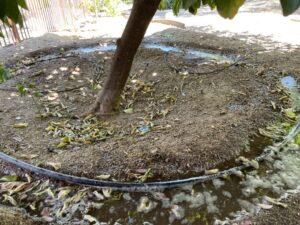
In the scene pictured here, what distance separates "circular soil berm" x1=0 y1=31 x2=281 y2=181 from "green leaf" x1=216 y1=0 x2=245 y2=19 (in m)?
2.36

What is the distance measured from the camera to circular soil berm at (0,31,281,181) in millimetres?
3537

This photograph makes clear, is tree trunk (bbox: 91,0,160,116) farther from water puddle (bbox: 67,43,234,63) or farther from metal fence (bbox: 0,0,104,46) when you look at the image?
metal fence (bbox: 0,0,104,46)

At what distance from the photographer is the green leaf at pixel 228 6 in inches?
47.1

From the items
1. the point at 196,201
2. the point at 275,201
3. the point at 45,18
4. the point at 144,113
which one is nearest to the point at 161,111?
the point at 144,113

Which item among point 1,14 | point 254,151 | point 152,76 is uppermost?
point 1,14

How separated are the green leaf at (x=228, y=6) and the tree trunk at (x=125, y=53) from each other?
8.26 ft

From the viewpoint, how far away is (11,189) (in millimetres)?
3244

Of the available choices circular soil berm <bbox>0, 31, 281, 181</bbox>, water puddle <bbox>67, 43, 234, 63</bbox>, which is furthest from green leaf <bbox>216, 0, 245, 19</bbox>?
water puddle <bbox>67, 43, 234, 63</bbox>

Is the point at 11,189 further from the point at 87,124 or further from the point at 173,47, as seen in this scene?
the point at 173,47

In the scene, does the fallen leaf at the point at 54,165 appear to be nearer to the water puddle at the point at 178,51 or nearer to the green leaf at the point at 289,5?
the green leaf at the point at 289,5

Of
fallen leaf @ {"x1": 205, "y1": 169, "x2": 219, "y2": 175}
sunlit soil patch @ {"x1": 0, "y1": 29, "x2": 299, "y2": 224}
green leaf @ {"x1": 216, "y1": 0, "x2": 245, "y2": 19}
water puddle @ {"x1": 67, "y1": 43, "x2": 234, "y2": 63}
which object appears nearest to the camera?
green leaf @ {"x1": 216, "y1": 0, "x2": 245, "y2": 19}

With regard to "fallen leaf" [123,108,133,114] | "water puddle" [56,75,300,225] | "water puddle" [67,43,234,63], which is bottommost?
"water puddle" [56,75,300,225]

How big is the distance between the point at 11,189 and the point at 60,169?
50 centimetres

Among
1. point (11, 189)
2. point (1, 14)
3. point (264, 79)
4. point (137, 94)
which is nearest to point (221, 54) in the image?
point (264, 79)
